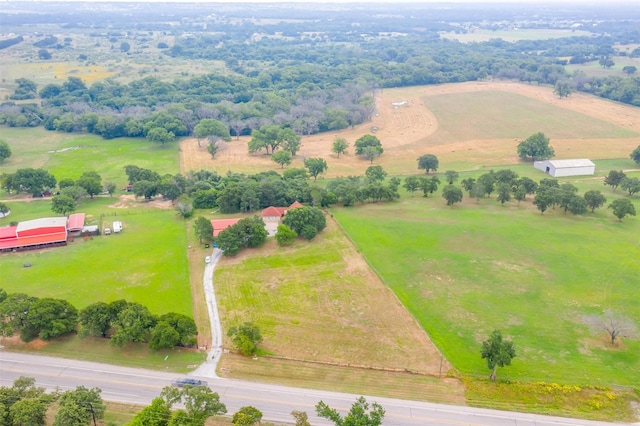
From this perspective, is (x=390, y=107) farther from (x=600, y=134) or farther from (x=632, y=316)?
(x=632, y=316)

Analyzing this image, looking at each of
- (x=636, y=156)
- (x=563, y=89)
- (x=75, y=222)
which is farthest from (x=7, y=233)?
(x=563, y=89)

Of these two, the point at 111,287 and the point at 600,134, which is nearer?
the point at 111,287

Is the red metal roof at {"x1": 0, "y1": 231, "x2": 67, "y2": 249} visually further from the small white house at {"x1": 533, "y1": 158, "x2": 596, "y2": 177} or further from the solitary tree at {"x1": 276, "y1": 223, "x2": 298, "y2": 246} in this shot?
the small white house at {"x1": 533, "y1": 158, "x2": 596, "y2": 177}

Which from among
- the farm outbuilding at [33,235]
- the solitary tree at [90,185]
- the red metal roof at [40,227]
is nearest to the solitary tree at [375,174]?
the solitary tree at [90,185]

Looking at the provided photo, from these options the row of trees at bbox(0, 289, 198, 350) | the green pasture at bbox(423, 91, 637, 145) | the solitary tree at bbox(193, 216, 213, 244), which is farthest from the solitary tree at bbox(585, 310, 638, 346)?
the green pasture at bbox(423, 91, 637, 145)

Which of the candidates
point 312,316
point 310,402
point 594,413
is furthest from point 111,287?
point 594,413

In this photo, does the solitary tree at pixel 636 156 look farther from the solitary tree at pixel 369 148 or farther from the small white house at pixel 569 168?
the solitary tree at pixel 369 148
